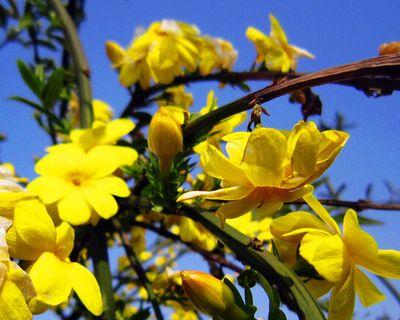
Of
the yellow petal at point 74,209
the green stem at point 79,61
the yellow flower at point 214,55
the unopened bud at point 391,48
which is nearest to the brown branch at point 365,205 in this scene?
the unopened bud at point 391,48

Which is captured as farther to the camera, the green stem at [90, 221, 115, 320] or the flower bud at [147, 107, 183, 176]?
the green stem at [90, 221, 115, 320]

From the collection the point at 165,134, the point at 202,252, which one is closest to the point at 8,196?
the point at 165,134

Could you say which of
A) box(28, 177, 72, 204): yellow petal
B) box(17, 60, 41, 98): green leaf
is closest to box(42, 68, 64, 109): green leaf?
box(17, 60, 41, 98): green leaf

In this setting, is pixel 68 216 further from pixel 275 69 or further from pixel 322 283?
pixel 275 69

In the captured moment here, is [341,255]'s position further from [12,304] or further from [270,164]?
[12,304]

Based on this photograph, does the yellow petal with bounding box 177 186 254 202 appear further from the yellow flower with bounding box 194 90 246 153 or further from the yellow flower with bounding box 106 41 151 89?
the yellow flower with bounding box 106 41 151 89

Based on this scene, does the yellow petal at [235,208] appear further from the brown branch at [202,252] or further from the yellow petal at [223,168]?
the brown branch at [202,252]
